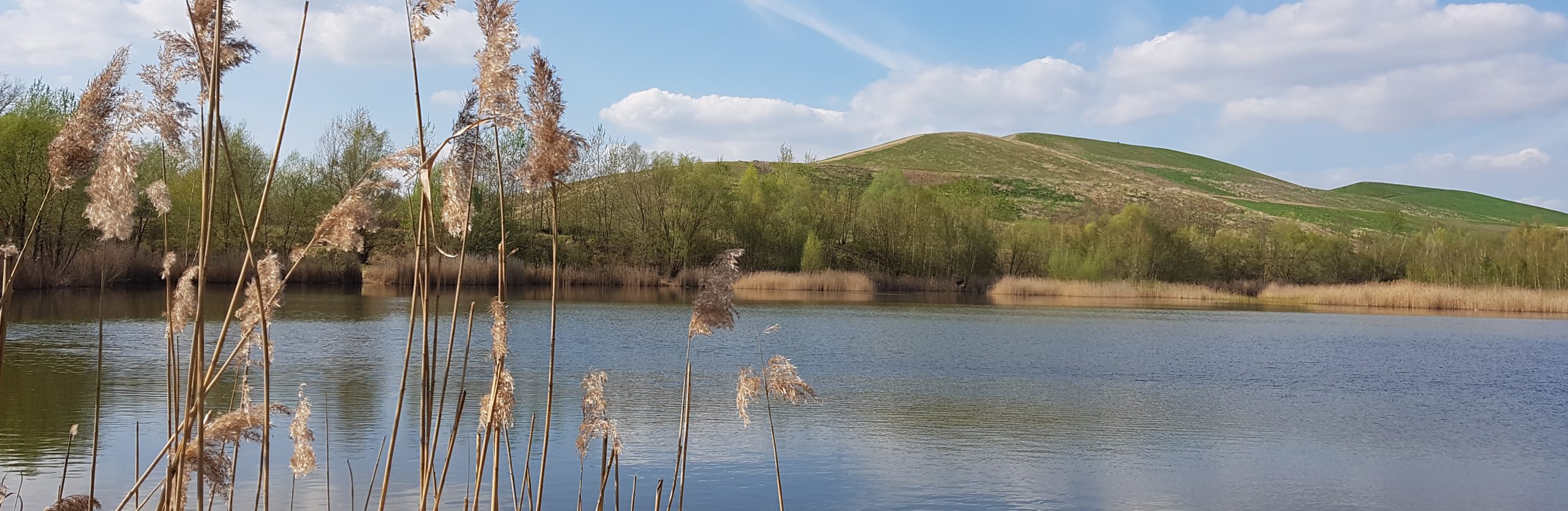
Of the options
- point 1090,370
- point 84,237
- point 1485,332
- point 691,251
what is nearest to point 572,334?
point 1090,370

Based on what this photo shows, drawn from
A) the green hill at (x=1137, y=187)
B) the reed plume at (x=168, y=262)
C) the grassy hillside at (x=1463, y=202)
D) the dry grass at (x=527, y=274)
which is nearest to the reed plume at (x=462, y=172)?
the reed plume at (x=168, y=262)

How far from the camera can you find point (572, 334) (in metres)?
15.6

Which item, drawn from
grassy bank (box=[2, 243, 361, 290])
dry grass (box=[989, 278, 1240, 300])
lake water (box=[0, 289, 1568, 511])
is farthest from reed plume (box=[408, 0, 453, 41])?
dry grass (box=[989, 278, 1240, 300])

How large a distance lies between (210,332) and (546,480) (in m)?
9.94

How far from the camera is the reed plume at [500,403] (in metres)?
2.66

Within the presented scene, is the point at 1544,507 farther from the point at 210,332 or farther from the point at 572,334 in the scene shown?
the point at 210,332

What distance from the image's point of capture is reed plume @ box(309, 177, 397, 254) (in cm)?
204

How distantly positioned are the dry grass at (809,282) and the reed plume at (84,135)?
106 feet

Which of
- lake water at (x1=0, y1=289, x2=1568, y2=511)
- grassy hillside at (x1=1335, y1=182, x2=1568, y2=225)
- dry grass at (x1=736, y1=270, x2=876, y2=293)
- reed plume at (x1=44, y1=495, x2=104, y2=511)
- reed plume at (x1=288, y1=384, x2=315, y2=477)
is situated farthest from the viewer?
grassy hillside at (x1=1335, y1=182, x2=1568, y2=225)

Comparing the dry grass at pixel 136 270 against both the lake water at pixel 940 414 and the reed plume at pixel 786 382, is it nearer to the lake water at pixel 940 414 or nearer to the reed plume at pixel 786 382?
the lake water at pixel 940 414

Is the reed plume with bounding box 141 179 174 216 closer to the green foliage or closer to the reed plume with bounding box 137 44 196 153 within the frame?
the reed plume with bounding box 137 44 196 153

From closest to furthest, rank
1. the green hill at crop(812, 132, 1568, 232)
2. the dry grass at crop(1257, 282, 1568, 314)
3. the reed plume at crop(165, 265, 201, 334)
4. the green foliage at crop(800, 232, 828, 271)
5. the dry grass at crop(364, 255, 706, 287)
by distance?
the reed plume at crop(165, 265, 201, 334) < the dry grass at crop(1257, 282, 1568, 314) < the dry grass at crop(364, 255, 706, 287) < the green foliage at crop(800, 232, 828, 271) < the green hill at crop(812, 132, 1568, 232)

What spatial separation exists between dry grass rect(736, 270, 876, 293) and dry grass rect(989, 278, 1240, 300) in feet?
15.8

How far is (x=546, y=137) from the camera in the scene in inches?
91.0
